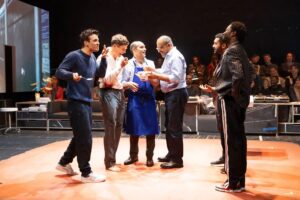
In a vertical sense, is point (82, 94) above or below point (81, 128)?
above

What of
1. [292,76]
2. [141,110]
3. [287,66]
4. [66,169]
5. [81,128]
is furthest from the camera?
[287,66]

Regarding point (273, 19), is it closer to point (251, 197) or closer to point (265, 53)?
point (265, 53)

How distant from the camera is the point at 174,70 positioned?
4.45m

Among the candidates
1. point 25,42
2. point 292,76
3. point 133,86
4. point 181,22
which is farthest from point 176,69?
point 25,42

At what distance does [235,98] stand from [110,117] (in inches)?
59.6

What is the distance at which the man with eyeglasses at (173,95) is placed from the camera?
14.7 feet

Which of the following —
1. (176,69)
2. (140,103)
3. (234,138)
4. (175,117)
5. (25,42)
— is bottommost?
(234,138)

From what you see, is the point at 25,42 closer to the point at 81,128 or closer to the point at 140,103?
the point at 140,103

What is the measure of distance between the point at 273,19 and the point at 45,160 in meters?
6.76

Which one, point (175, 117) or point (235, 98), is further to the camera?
point (175, 117)

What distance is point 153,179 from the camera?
406 cm

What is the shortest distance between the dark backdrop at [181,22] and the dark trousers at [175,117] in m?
5.73

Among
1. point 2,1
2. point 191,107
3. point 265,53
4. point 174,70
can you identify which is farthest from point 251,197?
point 2,1

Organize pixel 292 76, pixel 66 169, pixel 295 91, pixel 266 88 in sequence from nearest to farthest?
pixel 66 169 < pixel 295 91 < pixel 266 88 < pixel 292 76
